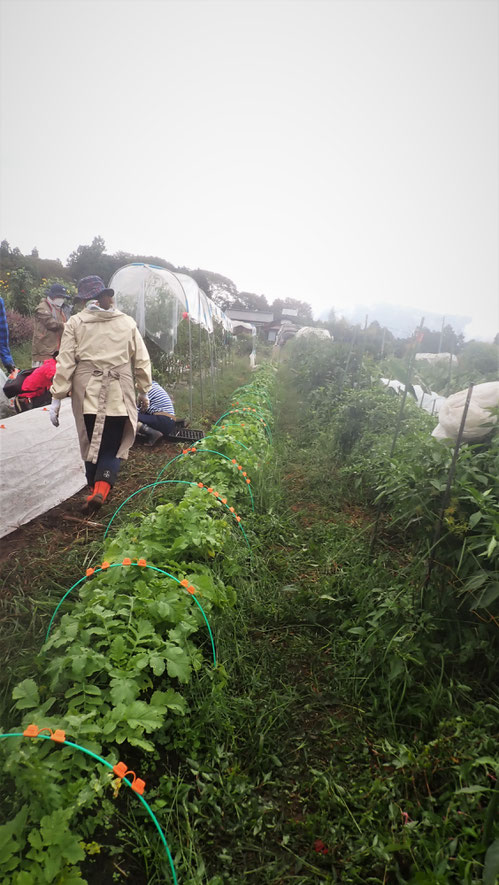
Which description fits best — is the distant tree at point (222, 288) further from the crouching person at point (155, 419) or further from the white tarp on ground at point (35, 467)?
the white tarp on ground at point (35, 467)

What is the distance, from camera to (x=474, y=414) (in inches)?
100

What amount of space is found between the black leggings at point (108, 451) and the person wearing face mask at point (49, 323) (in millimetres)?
2281

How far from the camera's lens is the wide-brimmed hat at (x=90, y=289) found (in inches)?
139

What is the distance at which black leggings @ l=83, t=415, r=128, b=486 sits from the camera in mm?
3668

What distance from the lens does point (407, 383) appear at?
301 centimetres

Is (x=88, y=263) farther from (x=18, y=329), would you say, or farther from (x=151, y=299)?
(x=151, y=299)

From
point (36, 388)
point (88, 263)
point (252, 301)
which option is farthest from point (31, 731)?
point (252, 301)

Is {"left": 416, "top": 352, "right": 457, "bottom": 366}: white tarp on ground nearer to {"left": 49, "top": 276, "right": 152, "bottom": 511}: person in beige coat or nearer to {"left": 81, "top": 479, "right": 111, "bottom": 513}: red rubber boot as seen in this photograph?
{"left": 49, "top": 276, "right": 152, "bottom": 511}: person in beige coat

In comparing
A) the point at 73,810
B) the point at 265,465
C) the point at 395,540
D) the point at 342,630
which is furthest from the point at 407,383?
the point at 73,810

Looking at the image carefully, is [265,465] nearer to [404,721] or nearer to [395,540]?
[395,540]

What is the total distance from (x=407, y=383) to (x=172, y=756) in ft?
8.28

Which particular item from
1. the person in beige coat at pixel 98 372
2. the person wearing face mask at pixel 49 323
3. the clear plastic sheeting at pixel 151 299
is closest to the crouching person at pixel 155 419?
the person wearing face mask at pixel 49 323

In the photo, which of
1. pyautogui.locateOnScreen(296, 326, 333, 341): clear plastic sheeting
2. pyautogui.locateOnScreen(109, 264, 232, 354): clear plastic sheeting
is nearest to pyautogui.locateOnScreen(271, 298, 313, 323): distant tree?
pyautogui.locateOnScreen(296, 326, 333, 341): clear plastic sheeting

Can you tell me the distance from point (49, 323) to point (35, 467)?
2.35m
